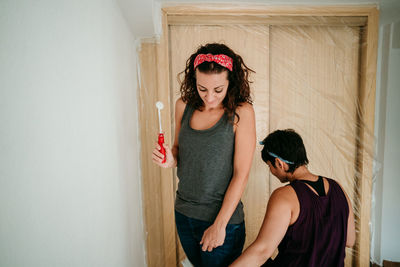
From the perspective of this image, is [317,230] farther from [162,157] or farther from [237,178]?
[162,157]

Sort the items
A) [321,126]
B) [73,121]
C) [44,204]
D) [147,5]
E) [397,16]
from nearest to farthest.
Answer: [44,204], [73,121], [147,5], [397,16], [321,126]

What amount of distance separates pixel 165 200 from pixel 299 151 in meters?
0.74

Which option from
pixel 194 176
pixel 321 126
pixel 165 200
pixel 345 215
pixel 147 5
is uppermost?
pixel 147 5

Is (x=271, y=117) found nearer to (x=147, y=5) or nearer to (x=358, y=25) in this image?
(x=358, y=25)

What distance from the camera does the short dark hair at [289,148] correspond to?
897mm

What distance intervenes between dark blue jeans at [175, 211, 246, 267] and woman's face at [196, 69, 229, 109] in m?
0.43

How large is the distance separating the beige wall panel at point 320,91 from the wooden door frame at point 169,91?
2.0 inches

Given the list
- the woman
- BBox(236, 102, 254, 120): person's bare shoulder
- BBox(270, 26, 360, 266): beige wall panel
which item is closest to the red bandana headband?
the woman

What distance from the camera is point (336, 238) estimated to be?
84 cm

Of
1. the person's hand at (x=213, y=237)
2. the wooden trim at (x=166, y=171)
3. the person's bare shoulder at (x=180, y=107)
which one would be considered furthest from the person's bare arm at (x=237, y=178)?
the wooden trim at (x=166, y=171)

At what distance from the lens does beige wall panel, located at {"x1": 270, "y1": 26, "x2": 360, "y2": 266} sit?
130 centimetres

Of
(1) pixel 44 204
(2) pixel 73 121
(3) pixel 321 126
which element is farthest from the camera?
(3) pixel 321 126

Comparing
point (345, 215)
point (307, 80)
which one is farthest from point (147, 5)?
point (345, 215)

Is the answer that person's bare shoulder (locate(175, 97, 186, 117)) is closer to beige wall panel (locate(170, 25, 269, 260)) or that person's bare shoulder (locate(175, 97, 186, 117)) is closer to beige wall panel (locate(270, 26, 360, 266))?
A: beige wall panel (locate(170, 25, 269, 260))
